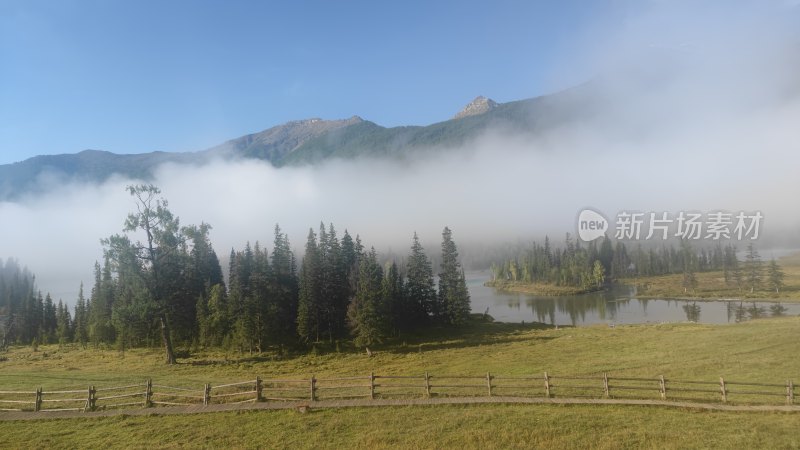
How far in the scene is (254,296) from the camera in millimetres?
66562

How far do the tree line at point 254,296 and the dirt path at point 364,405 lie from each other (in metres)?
22.0

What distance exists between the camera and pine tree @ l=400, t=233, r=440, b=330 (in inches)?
3477

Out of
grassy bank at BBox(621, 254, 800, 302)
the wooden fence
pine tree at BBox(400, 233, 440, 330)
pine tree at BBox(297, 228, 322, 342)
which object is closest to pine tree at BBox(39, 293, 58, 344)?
pine tree at BBox(297, 228, 322, 342)

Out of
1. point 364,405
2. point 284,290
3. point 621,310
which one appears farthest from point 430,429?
point 621,310

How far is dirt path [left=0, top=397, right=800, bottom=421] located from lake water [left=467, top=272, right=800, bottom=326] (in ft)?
245

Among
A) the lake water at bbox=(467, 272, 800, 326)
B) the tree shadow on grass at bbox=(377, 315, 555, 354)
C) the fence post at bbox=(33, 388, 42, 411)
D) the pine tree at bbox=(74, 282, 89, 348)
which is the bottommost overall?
the lake water at bbox=(467, 272, 800, 326)

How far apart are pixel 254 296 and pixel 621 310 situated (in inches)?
4170

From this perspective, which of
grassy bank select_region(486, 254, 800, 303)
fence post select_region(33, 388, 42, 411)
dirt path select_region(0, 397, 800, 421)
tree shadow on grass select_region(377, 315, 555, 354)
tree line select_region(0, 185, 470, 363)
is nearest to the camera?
dirt path select_region(0, 397, 800, 421)

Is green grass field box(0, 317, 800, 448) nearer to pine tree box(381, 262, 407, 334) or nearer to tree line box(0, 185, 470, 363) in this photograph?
tree line box(0, 185, 470, 363)

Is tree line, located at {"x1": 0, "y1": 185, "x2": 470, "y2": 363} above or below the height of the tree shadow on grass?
above

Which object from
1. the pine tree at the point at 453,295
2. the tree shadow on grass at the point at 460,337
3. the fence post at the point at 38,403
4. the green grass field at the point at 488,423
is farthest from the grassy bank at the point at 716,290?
the fence post at the point at 38,403

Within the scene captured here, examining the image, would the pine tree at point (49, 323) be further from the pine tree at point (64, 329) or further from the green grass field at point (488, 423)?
the green grass field at point (488, 423)

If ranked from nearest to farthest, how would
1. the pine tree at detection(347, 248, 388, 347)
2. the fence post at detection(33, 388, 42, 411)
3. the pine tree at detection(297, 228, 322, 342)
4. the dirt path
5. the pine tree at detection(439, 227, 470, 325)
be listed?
the dirt path < the fence post at detection(33, 388, 42, 411) < the pine tree at detection(347, 248, 388, 347) < the pine tree at detection(297, 228, 322, 342) < the pine tree at detection(439, 227, 470, 325)

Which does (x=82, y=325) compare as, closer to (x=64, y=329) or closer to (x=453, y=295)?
(x=64, y=329)
